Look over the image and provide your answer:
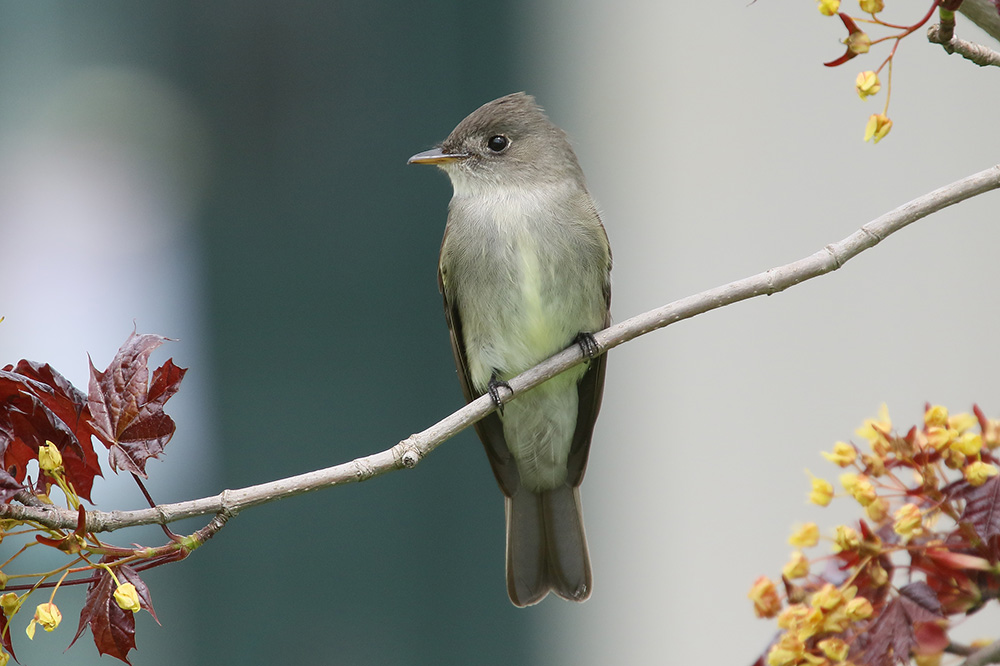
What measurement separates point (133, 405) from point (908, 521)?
0.88m

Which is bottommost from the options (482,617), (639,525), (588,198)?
(482,617)

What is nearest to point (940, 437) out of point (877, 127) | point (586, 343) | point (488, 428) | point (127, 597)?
point (877, 127)

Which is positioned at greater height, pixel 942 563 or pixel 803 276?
pixel 803 276

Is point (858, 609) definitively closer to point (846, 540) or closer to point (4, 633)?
point (846, 540)

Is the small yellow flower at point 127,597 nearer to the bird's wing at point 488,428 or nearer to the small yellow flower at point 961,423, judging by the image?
the small yellow flower at point 961,423

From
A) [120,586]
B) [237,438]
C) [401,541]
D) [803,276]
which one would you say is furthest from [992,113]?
[120,586]

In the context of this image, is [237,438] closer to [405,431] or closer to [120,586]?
[405,431]

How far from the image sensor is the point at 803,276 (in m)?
1.63

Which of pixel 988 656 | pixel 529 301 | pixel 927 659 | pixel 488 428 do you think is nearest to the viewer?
pixel 988 656

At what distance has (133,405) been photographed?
4.26 feet

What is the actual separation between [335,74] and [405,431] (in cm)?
141

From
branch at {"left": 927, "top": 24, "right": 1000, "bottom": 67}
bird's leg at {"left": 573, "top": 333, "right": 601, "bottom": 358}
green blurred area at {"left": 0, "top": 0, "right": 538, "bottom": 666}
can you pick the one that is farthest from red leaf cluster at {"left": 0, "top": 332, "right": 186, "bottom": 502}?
green blurred area at {"left": 0, "top": 0, "right": 538, "bottom": 666}

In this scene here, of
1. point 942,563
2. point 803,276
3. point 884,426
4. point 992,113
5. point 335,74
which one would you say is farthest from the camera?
point 335,74

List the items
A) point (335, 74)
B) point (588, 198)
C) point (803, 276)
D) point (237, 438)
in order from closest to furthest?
point (803, 276) → point (588, 198) → point (237, 438) → point (335, 74)
